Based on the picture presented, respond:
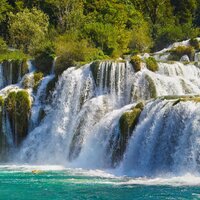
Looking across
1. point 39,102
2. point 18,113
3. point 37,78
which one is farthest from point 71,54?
point 18,113

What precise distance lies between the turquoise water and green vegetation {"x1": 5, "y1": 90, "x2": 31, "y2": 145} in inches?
346

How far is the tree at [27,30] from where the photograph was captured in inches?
2203

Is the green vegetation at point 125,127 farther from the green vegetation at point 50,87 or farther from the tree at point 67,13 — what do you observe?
the tree at point 67,13

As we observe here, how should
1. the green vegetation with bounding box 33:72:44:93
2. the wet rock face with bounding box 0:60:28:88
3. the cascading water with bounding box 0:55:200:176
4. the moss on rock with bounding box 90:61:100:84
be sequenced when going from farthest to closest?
the wet rock face with bounding box 0:60:28:88
the green vegetation with bounding box 33:72:44:93
the moss on rock with bounding box 90:61:100:84
the cascading water with bounding box 0:55:200:176

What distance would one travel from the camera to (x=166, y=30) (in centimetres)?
5931

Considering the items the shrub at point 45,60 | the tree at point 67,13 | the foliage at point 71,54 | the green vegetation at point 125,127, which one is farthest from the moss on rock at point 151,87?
the tree at point 67,13

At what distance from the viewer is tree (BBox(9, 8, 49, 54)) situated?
55944 mm

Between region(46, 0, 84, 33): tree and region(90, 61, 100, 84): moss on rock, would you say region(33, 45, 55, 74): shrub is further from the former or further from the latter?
region(46, 0, 84, 33): tree

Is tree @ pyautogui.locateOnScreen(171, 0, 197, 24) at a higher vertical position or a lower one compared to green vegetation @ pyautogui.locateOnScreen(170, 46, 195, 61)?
higher

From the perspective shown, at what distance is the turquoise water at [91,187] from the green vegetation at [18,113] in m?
8.79

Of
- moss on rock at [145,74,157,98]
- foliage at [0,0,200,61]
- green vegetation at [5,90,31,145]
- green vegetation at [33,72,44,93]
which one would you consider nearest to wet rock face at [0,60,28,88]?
green vegetation at [33,72,44,93]

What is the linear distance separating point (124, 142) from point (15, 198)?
9139mm

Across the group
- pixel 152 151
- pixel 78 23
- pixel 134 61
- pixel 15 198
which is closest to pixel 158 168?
pixel 152 151

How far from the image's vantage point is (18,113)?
117 feet
